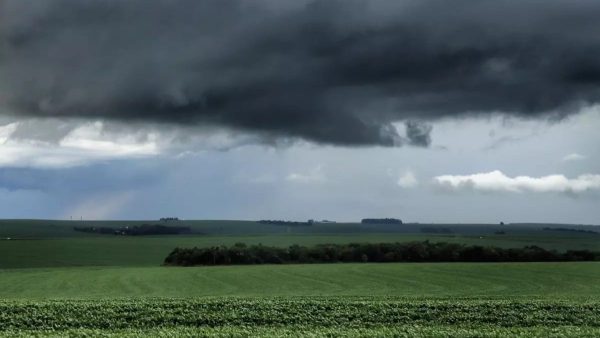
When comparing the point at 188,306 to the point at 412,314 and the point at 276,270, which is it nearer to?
the point at 412,314

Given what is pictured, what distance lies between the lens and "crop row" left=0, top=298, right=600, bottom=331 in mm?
44438

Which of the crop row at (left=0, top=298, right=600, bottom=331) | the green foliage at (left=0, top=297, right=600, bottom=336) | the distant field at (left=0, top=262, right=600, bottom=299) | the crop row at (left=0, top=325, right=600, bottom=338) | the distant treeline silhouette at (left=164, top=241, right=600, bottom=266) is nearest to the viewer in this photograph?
the crop row at (left=0, top=325, right=600, bottom=338)

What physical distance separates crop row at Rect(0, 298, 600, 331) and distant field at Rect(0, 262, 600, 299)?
1759 cm

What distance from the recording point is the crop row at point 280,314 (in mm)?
44438

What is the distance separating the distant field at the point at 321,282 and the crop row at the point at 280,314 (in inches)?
692

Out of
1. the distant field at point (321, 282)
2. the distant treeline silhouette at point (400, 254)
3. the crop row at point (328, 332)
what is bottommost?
the distant field at point (321, 282)

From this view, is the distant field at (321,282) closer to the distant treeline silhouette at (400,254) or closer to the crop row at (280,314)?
the crop row at (280,314)

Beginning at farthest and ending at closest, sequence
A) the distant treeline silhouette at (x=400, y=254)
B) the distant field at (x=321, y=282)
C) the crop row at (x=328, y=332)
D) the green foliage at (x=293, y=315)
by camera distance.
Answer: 1. the distant treeline silhouette at (x=400, y=254)
2. the distant field at (x=321, y=282)
3. the green foliage at (x=293, y=315)
4. the crop row at (x=328, y=332)

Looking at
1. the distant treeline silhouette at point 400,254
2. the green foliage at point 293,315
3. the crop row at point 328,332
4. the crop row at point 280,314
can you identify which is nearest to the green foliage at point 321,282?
the crop row at point 280,314

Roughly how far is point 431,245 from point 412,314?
308 feet

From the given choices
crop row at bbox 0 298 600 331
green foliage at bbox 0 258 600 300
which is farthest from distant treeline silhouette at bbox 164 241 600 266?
crop row at bbox 0 298 600 331

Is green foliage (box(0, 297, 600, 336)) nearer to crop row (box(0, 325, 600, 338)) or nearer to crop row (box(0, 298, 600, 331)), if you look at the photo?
crop row (box(0, 298, 600, 331))

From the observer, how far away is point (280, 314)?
153 ft

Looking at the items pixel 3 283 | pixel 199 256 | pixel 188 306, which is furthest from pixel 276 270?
pixel 188 306
